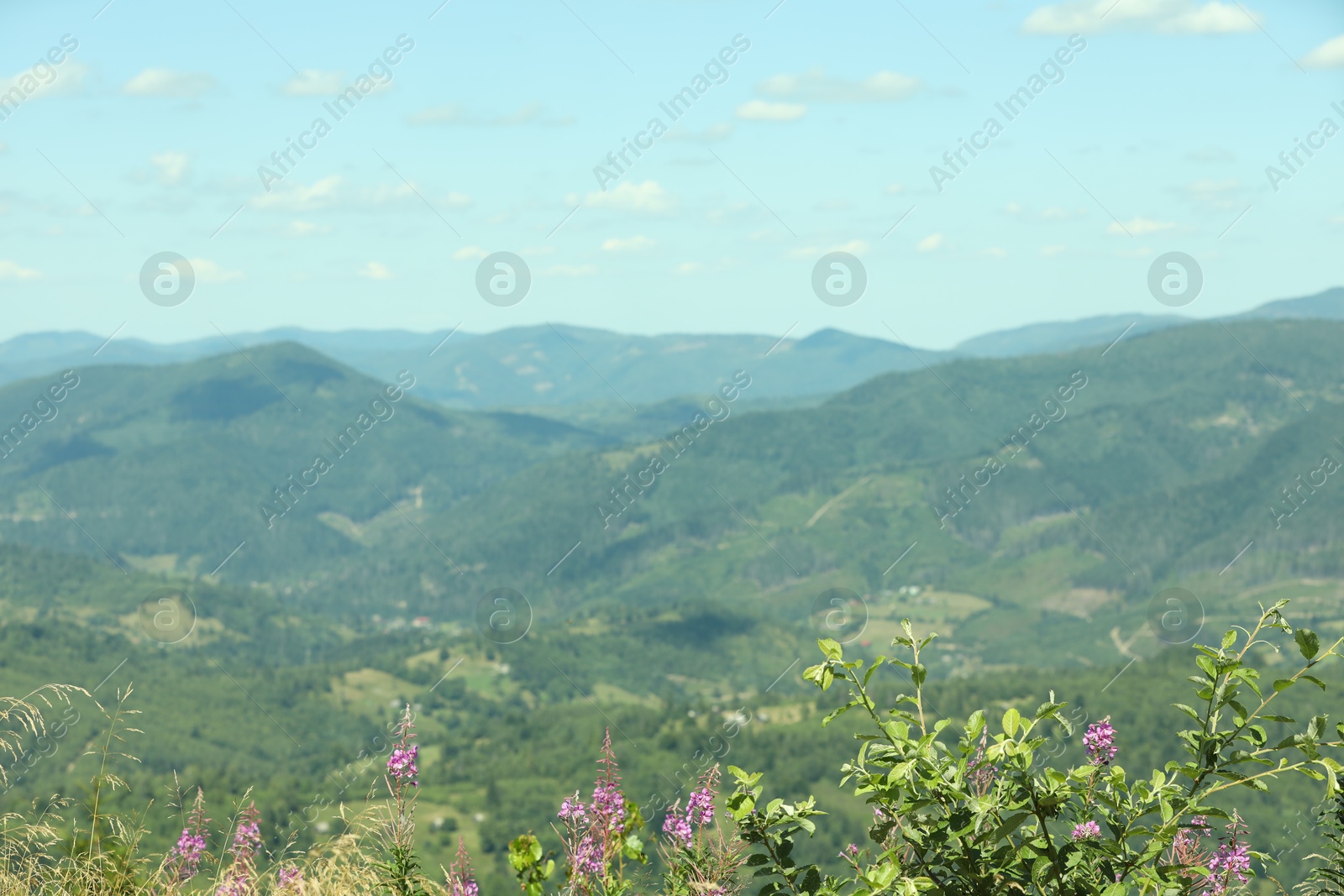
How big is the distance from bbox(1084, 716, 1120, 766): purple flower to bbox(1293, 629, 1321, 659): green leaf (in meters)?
1.44

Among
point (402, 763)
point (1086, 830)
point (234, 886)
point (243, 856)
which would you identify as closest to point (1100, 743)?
point (1086, 830)

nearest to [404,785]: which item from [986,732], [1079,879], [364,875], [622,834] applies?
[364,875]

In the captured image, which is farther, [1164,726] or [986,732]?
[1164,726]

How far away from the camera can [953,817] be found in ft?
20.0

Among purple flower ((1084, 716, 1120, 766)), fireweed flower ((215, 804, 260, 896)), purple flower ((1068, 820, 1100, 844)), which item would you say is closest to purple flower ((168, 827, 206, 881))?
fireweed flower ((215, 804, 260, 896))

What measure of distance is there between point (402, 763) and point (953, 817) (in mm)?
4003

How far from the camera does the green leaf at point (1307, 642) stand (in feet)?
18.6

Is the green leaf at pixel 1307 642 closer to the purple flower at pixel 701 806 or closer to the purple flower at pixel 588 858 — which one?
the purple flower at pixel 701 806

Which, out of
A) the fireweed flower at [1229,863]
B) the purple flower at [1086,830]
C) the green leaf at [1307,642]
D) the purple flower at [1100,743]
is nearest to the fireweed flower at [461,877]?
the purple flower at [1086,830]

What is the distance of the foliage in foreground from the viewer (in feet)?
19.2

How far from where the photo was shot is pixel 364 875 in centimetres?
768

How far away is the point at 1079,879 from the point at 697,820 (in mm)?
2590

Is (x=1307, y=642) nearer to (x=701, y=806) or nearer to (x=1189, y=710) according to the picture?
(x=1189, y=710)

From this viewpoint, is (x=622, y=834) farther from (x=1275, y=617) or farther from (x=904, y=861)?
(x=1275, y=617)
